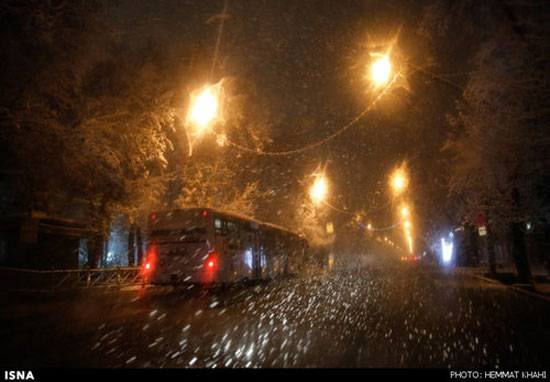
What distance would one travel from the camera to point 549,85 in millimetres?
9805

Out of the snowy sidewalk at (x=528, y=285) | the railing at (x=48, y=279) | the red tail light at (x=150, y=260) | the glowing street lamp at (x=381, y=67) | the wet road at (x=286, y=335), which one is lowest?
the snowy sidewalk at (x=528, y=285)

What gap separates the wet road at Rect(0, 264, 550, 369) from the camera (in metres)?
5.95

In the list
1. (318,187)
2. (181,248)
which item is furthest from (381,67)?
(318,187)

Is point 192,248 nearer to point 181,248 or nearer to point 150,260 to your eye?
point 181,248

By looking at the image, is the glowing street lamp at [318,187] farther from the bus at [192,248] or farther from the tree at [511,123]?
the bus at [192,248]

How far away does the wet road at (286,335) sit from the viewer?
234 inches

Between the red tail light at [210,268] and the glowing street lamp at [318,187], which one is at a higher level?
the glowing street lamp at [318,187]

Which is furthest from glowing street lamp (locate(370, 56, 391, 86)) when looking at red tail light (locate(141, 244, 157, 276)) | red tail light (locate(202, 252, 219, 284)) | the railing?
the railing

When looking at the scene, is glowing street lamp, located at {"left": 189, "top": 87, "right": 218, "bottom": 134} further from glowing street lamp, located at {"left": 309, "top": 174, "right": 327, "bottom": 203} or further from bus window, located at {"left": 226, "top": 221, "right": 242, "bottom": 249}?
glowing street lamp, located at {"left": 309, "top": 174, "right": 327, "bottom": 203}

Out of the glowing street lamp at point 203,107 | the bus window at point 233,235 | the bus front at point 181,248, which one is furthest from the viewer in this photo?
the glowing street lamp at point 203,107

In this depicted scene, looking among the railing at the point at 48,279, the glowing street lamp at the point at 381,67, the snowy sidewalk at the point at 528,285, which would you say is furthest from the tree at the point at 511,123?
the railing at the point at 48,279

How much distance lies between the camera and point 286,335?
783 cm

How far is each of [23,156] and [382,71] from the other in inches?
498

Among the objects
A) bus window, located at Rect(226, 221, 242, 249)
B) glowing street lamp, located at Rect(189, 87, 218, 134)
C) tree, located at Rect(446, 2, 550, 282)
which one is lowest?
bus window, located at Rect(226, 221, 242, 249)
